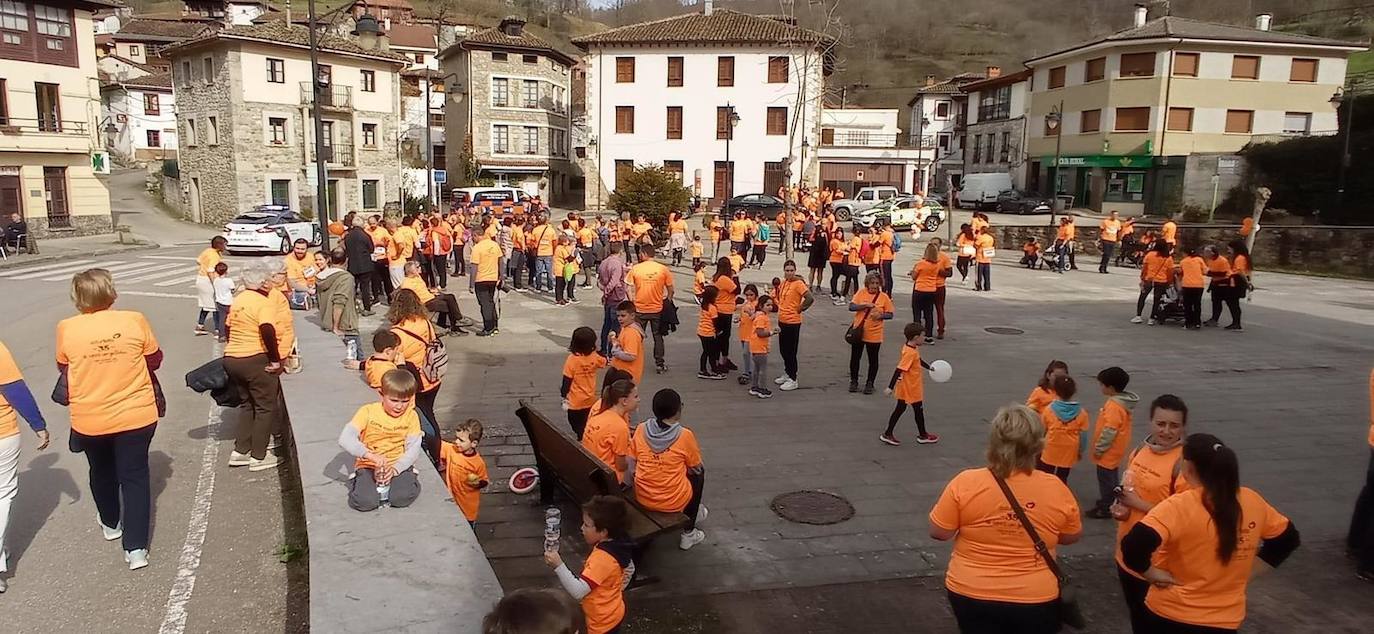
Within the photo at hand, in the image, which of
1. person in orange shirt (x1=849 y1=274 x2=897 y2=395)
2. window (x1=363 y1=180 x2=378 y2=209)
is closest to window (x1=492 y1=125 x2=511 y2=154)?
window (x1=363 y1=180 x2=378 y2=209)

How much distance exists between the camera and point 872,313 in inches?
398

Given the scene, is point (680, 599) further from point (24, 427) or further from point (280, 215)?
point (280, 215)

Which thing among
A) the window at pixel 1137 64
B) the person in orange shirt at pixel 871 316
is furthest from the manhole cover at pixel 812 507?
the window at pixel 1137 64

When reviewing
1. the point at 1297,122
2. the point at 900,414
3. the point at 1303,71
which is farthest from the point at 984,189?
the point at 900,414

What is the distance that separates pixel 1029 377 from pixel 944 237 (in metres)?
24.8

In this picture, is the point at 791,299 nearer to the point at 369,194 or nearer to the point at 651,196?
the point at 651,196

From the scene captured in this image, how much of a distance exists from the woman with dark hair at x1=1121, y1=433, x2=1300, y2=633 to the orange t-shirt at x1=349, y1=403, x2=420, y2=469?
372cm

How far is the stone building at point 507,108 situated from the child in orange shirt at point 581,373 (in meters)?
43.3

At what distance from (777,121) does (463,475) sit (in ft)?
147

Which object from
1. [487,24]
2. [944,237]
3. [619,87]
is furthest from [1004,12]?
[944,237]

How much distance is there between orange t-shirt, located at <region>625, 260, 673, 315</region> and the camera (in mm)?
11430

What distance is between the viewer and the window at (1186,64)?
41594 mm

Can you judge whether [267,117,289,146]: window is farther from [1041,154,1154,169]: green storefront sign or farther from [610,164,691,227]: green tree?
[1041,154,1154,169]: green storefront sign

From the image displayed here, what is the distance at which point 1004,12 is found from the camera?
306 feet
